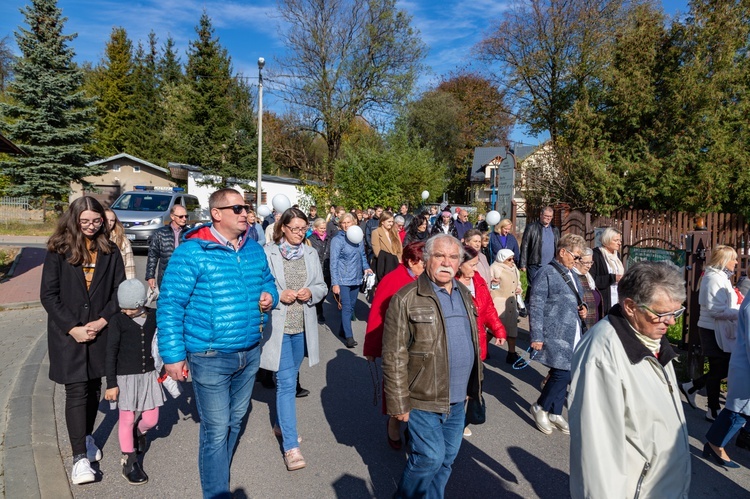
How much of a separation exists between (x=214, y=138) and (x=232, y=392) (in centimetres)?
3217

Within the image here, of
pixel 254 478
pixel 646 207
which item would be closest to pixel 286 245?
pixel 254 478

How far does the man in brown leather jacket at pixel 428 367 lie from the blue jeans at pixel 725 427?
233 cm

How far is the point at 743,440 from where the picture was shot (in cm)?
422

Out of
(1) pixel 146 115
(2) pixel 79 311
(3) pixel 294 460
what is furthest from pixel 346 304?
(1) pixel 146 115

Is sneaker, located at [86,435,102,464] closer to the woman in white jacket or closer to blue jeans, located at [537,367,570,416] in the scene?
blue jeans, located at [537,367,570,416]

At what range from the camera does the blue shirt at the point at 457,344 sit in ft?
9.42

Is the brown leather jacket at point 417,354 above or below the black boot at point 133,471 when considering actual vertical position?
above

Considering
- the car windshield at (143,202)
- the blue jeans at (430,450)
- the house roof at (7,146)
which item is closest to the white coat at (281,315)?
the blue jeans at (430,450)

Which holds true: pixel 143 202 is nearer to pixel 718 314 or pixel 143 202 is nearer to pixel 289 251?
pixel 289 251

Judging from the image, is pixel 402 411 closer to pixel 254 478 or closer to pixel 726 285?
pixel 254 478

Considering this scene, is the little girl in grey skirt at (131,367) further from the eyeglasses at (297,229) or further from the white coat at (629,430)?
the white coat at (629,430)

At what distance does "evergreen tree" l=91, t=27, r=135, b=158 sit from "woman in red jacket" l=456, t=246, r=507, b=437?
51619 millimetres

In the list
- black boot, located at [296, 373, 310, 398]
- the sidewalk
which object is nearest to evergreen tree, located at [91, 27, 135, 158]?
the sidewalk

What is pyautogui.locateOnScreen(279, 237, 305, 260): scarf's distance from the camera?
13.5ft
